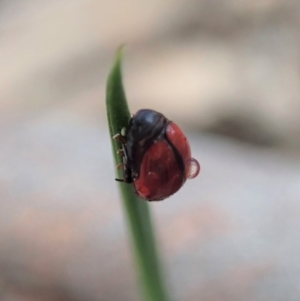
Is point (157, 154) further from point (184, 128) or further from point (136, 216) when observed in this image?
point (184, 128)

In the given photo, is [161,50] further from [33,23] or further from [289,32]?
[33,23]

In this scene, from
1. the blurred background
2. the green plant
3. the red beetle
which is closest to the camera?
the green plant

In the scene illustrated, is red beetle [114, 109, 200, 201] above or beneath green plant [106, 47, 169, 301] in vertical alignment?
above

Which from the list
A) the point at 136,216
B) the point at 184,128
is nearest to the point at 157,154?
the point at 136,216

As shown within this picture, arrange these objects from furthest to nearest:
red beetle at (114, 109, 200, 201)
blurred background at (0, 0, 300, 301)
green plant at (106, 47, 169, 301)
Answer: blurred background at (0, 0, 300, 301), red beetle at (114, 109, 200, 201), green plant at (106, 47, 169, 301)

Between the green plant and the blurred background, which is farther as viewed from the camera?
the blurred background

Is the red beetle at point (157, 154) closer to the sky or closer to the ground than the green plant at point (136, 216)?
closer to the sky
